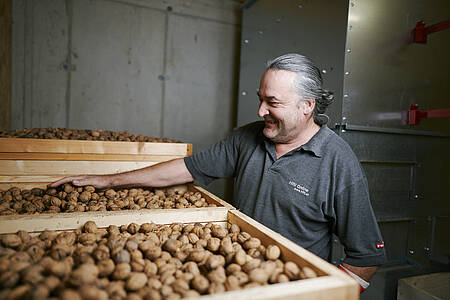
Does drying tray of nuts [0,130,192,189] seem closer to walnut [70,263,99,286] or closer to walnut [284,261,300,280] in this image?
walnut [70,263,99,286]

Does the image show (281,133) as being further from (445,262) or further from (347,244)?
(445,262)

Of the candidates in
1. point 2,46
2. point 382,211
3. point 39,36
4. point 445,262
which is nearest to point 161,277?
point 382,211

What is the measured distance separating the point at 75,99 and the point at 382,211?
324cm

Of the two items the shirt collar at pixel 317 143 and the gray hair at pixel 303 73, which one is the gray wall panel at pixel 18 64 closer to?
the gray hair at pixel 303 73

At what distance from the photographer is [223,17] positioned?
4.06 metres

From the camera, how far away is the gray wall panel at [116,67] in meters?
3.49

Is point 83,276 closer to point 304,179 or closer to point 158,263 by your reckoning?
point 158,263

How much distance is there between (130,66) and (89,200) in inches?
95.2

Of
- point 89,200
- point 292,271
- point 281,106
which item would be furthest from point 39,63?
point 292,271

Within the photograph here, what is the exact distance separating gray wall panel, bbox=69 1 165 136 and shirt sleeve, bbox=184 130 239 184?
6.40 feet

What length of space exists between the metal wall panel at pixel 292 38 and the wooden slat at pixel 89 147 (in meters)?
1.14

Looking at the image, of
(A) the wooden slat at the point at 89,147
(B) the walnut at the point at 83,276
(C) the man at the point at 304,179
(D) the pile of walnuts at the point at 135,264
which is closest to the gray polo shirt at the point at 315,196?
(C) the man at the point at 304,179

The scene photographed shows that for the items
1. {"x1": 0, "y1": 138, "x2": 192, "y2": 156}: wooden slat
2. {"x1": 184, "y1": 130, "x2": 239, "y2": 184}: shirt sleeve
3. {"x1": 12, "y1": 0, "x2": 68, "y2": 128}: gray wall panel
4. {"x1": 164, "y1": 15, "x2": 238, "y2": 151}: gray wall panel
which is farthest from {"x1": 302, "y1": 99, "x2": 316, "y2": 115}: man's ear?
{"x1": 12, "y1": 0, "x2": 68, "y2": 128}: gray wall panel

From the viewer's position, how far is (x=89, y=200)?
167 centimetres
